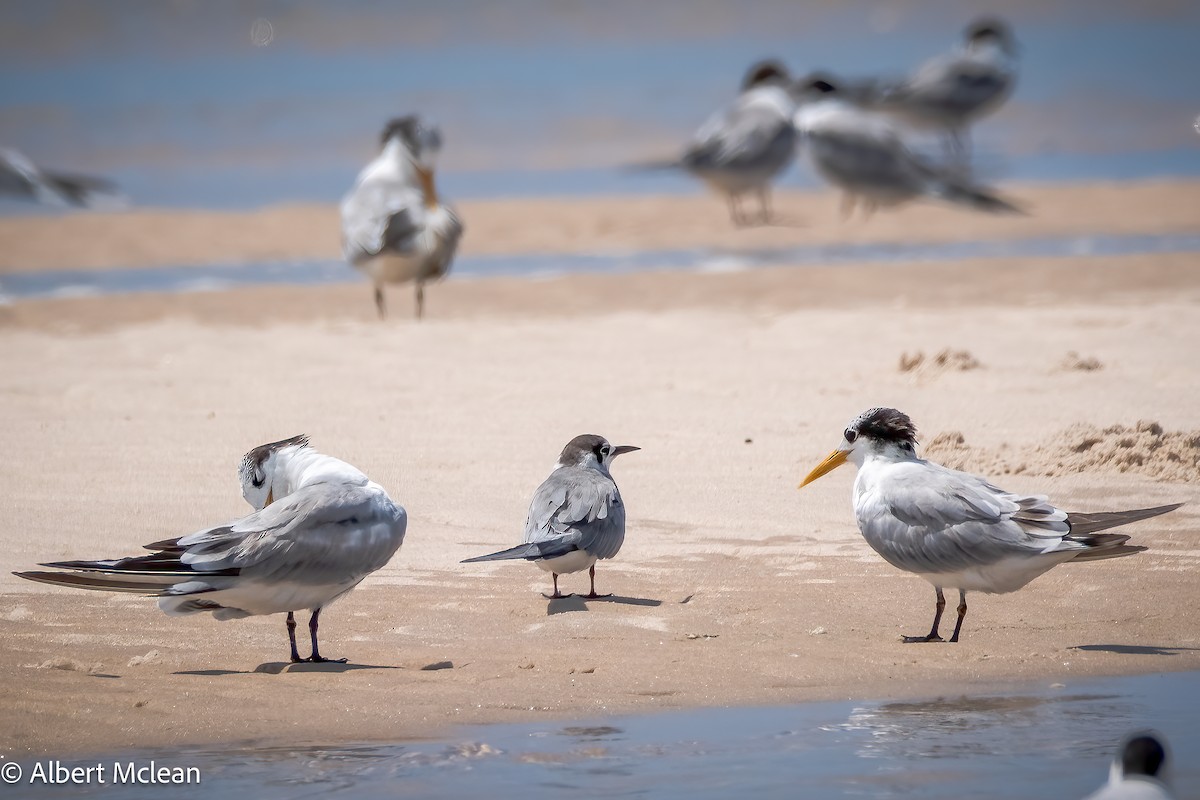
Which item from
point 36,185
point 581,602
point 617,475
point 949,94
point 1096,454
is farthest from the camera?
point 949,94

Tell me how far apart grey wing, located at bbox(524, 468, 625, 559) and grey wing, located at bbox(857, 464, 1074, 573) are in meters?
1.00

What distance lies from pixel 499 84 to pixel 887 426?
31.5 metres

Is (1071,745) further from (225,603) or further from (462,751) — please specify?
(225,603)

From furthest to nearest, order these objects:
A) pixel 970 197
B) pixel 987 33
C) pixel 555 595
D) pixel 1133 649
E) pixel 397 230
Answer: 1. pixel 987 33
2. pixel 970 197
3. pixel 397 230
4. pixel 555 595
5. pixel 1133 649

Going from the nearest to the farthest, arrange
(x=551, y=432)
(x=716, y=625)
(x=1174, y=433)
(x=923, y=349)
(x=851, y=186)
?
(x=716, y=625)
(x=1174, y=433)
(x=551, y=432)
(x=923, y=349)
(x=851, y=186)

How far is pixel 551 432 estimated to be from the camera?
8617 millimetres

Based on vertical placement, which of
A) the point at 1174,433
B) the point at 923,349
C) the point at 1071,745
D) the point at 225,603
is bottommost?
the point at 1071,745

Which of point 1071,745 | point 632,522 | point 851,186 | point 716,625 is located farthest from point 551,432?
point 851,186

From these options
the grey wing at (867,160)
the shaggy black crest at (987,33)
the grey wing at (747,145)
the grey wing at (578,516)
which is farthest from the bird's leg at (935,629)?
the shaggy black crest at (987,33)

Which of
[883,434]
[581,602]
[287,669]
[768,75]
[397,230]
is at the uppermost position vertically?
[768,75]

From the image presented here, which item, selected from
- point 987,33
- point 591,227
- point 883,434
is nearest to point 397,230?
point 591,227

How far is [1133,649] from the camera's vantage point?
18.6 ft

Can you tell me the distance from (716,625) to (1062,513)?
49.7 inches

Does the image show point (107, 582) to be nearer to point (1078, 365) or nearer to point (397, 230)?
point (1078, 365)
